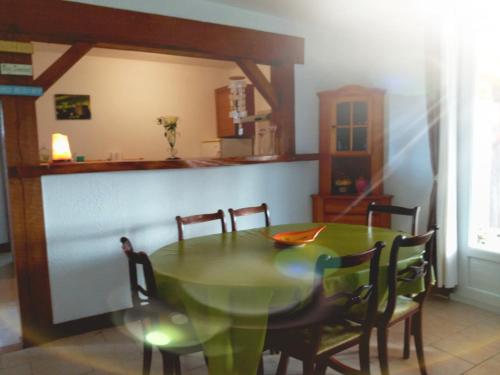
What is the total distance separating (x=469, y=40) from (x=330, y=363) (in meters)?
2.62

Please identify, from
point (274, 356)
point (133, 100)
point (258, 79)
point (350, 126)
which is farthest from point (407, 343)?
point (133, 100)

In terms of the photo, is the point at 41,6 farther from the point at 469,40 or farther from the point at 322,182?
the point at 469,40

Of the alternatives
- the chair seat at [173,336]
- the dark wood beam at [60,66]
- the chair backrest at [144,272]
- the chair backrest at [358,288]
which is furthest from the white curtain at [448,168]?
the dark wood beam at [60,66]

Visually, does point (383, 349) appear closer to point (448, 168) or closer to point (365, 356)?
point (365, 356)

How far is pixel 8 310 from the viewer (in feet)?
10.9

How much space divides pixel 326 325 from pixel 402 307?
506 mm

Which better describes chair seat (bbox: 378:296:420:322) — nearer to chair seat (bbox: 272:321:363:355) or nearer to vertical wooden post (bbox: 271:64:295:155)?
chair seat (bbox: 272:321:363:355)

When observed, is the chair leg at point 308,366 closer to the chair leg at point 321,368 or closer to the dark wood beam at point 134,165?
the chair leg at point 321,368

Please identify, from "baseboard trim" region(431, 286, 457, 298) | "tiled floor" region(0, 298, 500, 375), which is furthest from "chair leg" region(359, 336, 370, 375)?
"baseboard trim" region(431, 286, 457, 298)

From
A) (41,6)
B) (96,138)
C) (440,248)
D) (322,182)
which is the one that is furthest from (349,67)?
(96,138)

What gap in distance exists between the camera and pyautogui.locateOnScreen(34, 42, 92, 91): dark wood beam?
272cm

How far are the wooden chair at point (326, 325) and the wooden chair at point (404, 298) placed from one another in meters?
0.12

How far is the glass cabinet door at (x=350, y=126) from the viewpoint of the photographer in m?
3.83

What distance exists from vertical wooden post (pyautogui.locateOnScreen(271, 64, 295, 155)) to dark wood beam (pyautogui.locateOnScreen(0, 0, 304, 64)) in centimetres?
14
